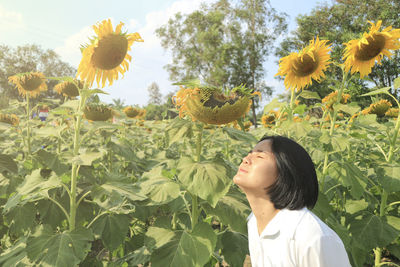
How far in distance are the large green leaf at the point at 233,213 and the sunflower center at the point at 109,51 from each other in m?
1.07

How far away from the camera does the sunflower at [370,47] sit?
2668 mm

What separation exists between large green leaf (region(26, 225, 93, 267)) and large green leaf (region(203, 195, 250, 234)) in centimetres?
68

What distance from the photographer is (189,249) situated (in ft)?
5.59

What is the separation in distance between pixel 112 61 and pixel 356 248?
7.44ft

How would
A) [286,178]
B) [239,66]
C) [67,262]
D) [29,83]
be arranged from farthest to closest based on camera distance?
[239,66] < [29,83] < [67,262] < [286,178]

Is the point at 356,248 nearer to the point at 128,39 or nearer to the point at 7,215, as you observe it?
the point at 128,39

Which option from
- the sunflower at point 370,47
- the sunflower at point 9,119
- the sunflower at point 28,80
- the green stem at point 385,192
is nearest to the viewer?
the green stem at point 385,192

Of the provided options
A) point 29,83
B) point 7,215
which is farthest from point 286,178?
point 29,83

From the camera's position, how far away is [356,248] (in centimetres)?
256

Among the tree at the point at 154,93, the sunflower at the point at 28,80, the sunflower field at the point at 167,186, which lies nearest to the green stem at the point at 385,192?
the sunflower field at the point at 167,186

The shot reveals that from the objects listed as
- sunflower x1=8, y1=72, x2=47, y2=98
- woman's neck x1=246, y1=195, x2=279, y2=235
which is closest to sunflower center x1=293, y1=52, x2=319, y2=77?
woman's neck x1=246, y1=195, x2=279, y2=235

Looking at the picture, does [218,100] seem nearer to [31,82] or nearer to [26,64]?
[31,82]

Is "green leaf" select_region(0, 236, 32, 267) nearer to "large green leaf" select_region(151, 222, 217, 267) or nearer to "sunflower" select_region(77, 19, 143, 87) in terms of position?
"large green leaf" select_region(151, 222, 217, 267)

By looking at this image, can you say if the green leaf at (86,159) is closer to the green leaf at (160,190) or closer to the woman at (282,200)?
the green leaf at (160,190)
